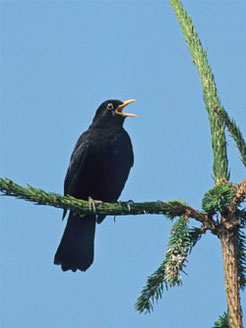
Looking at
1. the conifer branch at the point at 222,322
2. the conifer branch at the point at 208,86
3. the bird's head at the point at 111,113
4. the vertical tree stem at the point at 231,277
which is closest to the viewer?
the vertical tree stem at the point at 231,277

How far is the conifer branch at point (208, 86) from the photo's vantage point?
2.60 meters

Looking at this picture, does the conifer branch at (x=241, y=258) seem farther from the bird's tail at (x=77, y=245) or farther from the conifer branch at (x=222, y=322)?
the bird's tail at (x=77, y=245)

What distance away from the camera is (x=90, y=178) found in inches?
201

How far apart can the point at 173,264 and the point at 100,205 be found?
0.72 meters

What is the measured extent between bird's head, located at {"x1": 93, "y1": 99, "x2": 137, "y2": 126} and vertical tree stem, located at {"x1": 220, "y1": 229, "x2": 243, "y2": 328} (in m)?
3.33

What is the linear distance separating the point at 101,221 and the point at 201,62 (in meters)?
2.95

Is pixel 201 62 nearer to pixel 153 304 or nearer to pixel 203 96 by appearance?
pixel 203 96

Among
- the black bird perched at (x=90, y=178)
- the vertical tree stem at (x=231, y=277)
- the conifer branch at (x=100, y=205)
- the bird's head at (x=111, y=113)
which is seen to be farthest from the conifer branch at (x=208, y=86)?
the bird's head at (x=111, y=113)

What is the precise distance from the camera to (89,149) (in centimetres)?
508

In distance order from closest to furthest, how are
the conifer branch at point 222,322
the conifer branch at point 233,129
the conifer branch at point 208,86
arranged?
the conifer branch at point 222,322 < the conifer branch at point 233,129 < the conifer branch at point 208,86

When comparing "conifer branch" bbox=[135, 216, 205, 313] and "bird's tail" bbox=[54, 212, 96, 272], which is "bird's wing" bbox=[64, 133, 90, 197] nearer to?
"bird's tail" bbox=[54, 212, 96, 272]

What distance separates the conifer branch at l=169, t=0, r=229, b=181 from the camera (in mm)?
2602

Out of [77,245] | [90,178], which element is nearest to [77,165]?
[90,178]

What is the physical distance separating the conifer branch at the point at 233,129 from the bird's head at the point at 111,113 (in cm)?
303
